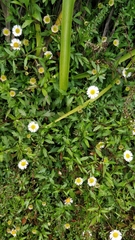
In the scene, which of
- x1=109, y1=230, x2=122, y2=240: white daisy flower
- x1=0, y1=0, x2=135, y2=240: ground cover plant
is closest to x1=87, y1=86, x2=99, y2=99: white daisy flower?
x1=0, y1=0, x2=135, y2=240: ground cover plant

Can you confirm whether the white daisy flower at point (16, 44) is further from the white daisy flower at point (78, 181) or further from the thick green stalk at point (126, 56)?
the white daisy flower at point (78, 181)

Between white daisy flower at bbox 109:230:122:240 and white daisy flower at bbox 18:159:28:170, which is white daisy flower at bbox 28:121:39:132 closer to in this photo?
white daisy flower at bbox 18:159:28:170

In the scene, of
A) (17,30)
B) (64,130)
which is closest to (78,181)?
(64,130)

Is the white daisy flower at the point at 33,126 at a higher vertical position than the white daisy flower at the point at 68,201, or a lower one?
higher

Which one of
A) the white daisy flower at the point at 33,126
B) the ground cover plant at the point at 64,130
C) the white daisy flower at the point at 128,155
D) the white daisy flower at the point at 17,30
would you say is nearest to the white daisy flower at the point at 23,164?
the ground cover plant at the point at 64,130

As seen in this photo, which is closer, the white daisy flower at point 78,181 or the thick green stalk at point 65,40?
the thick green stalk at point 65,40

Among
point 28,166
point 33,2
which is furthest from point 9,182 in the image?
point 33,2

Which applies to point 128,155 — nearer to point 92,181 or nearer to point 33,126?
point 92,181

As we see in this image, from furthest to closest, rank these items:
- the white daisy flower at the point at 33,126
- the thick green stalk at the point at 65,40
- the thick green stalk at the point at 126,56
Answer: the thick green stalk at the point at 126,56 < the white daisy flower at the point at 33,126 < the thick green stalk at the point at 65,40
